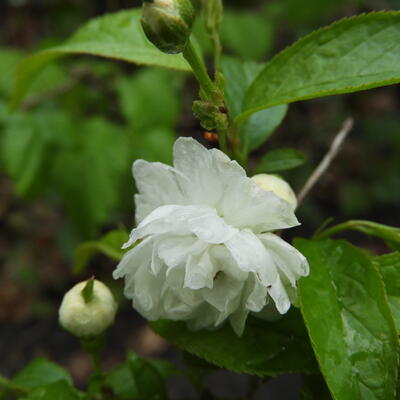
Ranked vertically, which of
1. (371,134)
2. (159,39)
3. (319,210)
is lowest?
(319,210)

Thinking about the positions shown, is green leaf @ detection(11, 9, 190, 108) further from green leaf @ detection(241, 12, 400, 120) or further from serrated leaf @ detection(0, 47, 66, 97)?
serrated leaf @ detection(0, 47, 66, 97)

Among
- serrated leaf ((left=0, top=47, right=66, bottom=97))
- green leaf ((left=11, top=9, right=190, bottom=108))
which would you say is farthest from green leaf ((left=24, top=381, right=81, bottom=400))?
serrated leaf ((left=0, top=47, right=66, bottom=97))

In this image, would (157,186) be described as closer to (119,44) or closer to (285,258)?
(285,258)

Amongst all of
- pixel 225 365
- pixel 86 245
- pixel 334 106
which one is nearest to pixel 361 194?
pixel 334 106

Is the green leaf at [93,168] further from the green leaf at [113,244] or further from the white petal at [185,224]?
the white petal at [185,224]

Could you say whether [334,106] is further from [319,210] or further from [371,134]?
[319,210]

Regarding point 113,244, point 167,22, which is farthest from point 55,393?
point 167,22

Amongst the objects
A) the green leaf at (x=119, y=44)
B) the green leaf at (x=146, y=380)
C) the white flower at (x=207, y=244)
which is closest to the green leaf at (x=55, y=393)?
the green leaf at (x=146, y=380)
